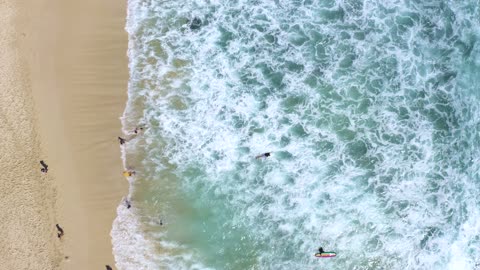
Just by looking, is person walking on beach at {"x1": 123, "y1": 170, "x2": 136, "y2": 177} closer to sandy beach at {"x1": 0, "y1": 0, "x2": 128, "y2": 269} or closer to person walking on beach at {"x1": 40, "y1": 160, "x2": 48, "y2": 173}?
sandy beach at {"x1": 0, "y1": 0, "x2": 128, "y2": 269}

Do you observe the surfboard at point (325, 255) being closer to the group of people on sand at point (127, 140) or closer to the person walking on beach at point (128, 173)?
the group of people on sand at point (127, 140)

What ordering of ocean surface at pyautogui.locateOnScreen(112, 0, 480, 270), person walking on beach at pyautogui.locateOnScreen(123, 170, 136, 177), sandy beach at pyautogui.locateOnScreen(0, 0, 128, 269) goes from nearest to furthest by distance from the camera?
1. sandy beach at pyautogui.locateOnScreen(0, 0, 128, 269)
2. person walking on beach at pyautogui.locateOnScreen(123, 170, 136, 177)
3. ocean surface at pyautogui.locateOnScreen(112, 0, 480, 270)

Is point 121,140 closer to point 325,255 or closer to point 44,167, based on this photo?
point 44,167

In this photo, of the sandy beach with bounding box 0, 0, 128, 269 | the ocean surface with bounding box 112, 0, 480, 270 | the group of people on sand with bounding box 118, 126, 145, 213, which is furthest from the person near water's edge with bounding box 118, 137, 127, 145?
the ocean surface with bounding box 112, 0, 480, 270

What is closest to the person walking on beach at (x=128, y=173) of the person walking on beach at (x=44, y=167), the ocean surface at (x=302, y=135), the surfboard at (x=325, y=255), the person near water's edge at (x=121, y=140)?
the ocean surface at (x=302, y=135)

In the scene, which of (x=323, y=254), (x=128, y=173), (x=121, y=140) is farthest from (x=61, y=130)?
(x=323, y=254)

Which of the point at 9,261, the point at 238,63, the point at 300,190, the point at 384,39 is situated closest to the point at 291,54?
the point at 238,63
